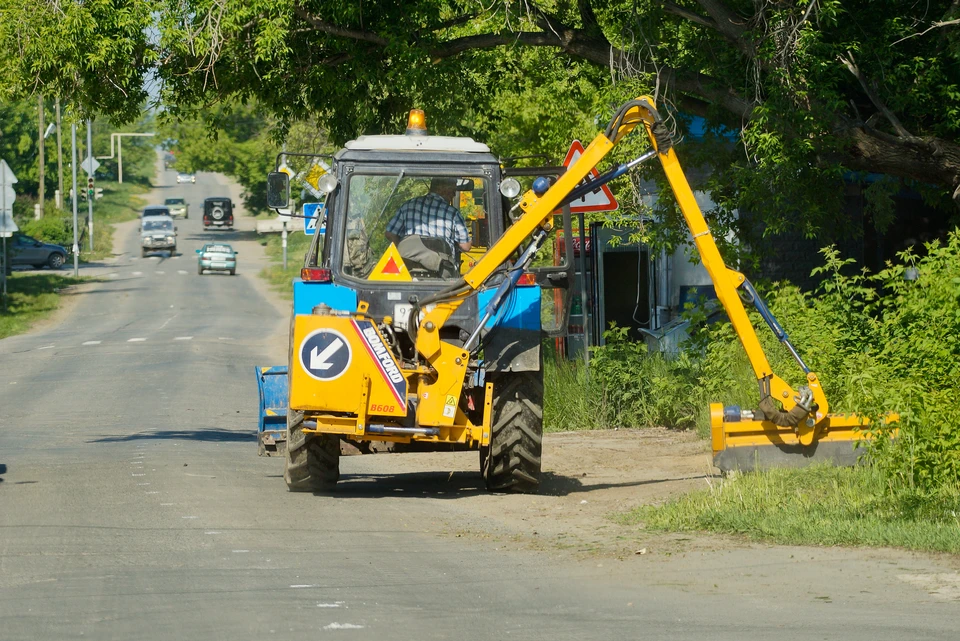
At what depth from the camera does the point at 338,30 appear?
583 inches

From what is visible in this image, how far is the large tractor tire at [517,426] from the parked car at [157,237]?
203 feet

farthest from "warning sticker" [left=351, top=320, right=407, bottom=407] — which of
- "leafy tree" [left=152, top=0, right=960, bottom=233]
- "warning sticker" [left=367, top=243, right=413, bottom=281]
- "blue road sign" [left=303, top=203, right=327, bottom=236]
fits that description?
"leafy tree" [left=152, top=0, right=960, bottom=233]

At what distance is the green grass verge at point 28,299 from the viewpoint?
129 feet

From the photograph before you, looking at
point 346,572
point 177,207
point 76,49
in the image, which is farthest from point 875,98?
point 177,207

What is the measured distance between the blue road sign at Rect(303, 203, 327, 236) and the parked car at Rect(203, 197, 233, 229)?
77585 millimetres

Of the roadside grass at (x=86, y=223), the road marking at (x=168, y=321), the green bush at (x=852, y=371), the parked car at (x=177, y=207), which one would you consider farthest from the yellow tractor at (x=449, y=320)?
the parked car at (x=177, y=207)

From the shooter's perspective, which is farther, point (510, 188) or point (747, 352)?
point (510, 188)

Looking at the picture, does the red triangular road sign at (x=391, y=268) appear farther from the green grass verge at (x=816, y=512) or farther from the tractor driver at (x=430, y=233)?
the green grass verge at (x=816, y=512)

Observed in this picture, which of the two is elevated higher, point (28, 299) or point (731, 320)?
point (731, 320)

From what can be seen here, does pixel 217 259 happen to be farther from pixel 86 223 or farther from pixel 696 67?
pixel 696 67

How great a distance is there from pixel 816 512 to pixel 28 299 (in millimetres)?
40366

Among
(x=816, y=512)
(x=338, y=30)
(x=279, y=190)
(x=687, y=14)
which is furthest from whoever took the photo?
(x=338, y=30)

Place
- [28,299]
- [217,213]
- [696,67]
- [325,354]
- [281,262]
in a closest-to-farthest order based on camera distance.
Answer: [325,354], [696,67], [28,299], [281,262], [217,213]

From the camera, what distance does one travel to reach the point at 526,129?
22906 mm
